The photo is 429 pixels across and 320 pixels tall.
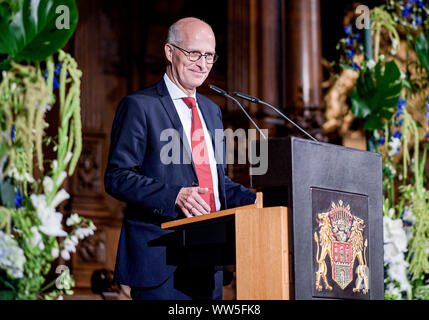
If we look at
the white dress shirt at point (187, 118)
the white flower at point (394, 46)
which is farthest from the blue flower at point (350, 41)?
the white dress shirt at point (187, 118)

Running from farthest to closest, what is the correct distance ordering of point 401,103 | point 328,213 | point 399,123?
point 399,123 < point 401,103 < point 328,213

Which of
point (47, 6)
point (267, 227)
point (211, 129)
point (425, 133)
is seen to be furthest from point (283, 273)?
point (425, 133)

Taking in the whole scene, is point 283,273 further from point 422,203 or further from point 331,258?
point 422,203

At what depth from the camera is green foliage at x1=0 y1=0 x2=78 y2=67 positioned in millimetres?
2627

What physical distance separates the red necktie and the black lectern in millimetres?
526

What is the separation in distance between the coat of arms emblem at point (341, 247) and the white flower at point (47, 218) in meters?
0.95

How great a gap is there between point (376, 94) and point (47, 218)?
3285 millimetres

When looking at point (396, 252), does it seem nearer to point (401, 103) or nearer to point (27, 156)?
point (401, 103)

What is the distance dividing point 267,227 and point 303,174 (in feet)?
0.61

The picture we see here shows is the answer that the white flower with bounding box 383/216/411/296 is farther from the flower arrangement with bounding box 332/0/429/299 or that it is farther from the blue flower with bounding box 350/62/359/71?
the blue flower with bounding box 350/62/359/71

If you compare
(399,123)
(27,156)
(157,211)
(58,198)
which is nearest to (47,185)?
(58,198)

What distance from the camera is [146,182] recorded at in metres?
2.52

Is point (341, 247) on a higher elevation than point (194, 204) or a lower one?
lower
